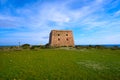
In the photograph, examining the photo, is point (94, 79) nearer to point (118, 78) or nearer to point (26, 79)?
point (118, 78)

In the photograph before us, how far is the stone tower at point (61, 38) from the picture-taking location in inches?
2665

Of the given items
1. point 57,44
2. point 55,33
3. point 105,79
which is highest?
point 55,33

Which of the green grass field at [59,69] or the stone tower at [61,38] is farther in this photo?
the stone tower at [61,38]

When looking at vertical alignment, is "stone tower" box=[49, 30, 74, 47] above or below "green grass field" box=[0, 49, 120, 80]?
above

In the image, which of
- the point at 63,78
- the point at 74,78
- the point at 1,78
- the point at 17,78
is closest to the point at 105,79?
the point at 74,78

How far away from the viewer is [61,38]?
68750mm

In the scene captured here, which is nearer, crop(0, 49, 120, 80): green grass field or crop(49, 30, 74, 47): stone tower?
crop(0, 49, 120, 80): green grass field

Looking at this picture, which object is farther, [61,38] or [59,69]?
[61,38]

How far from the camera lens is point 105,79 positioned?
29.5 feet

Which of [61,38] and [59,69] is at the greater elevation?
[61,38]

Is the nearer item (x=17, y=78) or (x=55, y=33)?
(x=17, y=78)

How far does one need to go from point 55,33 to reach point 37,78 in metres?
59.9

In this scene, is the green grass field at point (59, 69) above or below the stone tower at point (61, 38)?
below

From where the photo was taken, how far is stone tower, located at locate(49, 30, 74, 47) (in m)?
67.7
